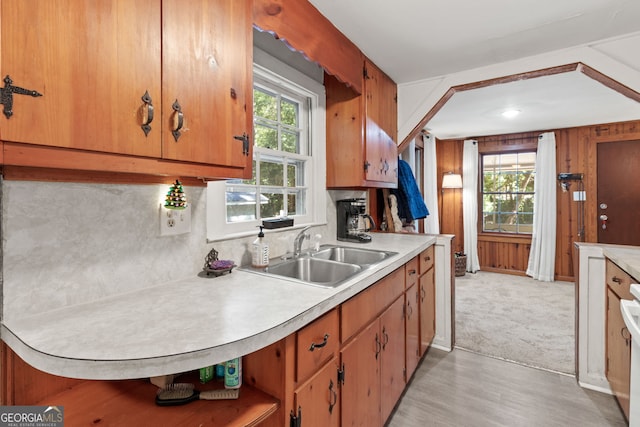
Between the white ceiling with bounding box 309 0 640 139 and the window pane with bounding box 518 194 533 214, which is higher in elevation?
the white ceiling with bounding box 309 0 640 139

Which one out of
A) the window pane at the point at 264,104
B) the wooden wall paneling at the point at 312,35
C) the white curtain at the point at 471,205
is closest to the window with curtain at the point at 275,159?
the window pane at the point at 264,104

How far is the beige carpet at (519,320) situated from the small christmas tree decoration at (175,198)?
100 inches

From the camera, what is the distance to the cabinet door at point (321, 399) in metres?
0.96

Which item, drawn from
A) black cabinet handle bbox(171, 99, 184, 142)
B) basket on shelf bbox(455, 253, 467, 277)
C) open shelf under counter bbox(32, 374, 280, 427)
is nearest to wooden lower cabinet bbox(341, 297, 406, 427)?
open shelf under counter bbox(32, 374, 280, 427)

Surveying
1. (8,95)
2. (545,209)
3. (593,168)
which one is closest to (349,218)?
(8,95)

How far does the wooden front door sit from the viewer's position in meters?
4.17

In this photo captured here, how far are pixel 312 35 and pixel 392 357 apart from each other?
178cm

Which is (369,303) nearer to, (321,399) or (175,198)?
(321,399)

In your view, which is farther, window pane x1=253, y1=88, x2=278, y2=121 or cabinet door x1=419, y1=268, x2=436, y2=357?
cabinet door x1=419, y1=268, x2=436, y2=357

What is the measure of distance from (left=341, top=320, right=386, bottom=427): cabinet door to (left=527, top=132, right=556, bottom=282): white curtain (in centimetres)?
443

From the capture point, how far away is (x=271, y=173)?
1909mm

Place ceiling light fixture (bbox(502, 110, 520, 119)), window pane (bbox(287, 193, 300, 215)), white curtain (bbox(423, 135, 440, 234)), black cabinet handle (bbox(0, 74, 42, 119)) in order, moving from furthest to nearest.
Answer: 1. white curtain (bbox(423, 135, 440, 234))
2. ceiling light fixture (bbox(502, 110, 520, 119))
3. window pane (bbox(287, 193, 300, 215))
4. black cabinet handle (bbox(0, 74, 42, 119))

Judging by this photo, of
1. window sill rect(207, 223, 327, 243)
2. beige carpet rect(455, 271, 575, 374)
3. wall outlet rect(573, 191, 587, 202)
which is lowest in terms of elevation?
beige carpet rect(455, 271, 575, 374)

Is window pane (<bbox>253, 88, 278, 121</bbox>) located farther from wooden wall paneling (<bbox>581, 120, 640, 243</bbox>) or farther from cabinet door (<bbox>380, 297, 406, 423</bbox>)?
wooden wall paneling (<bbox>581, 120, 640, 243</bbox>)
